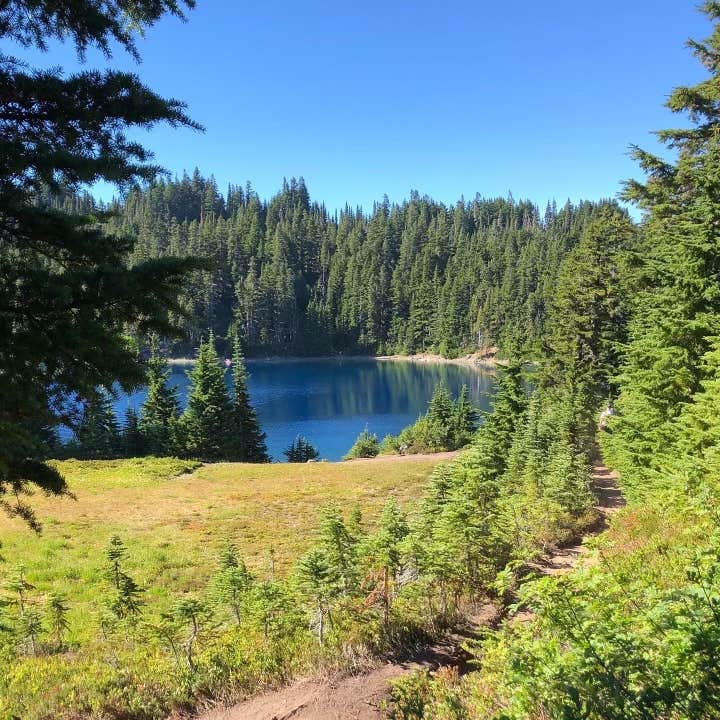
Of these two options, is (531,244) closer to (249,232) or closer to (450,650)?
(249,232)

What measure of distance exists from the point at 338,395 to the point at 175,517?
196 feet

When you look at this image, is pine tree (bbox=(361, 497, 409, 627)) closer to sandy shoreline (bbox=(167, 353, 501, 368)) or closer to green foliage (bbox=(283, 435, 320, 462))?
green foliage (bbox=(283, 435, 320, 462))

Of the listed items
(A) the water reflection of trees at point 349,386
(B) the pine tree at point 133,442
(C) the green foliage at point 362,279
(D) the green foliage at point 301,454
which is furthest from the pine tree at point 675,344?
(C) the green foliage at point 362,279

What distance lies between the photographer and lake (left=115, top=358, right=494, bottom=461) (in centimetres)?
5709

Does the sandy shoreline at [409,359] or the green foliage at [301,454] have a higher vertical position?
the sandy shoreline at [409,359]

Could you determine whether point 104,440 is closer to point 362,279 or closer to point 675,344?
point 675,344

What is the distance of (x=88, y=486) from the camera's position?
2358 cm

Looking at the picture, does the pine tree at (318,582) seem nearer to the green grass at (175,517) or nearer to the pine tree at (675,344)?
the green grass at (175,517)

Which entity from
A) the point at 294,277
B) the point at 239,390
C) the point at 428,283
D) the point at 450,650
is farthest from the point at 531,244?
the point at 450,650

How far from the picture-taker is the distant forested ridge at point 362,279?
371 ft

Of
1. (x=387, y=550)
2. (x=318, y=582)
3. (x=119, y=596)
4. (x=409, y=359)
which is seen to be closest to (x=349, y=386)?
(x=409, y=359)

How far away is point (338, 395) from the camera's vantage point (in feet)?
259

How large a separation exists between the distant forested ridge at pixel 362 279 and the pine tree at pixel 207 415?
6302cm

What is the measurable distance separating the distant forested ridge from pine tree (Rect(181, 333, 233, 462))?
207 ft
